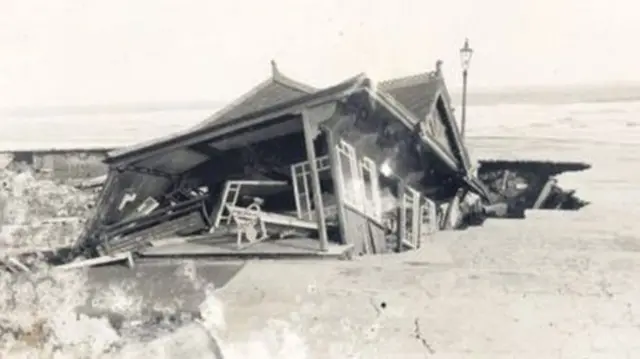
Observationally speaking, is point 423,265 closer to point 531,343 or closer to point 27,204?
point 531,343

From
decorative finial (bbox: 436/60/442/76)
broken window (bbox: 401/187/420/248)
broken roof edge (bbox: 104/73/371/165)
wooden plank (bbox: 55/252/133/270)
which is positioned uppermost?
decorative finial (bbox: 436/60/442/76)

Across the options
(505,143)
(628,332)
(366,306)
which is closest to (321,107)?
(366,306)

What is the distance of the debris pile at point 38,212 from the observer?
8516 mm

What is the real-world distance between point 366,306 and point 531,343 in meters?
1.25

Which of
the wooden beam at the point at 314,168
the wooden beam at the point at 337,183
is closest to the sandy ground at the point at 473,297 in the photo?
the wooden beam at the point at 314,168

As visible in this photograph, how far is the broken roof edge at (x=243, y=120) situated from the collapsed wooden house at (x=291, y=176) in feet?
0.03

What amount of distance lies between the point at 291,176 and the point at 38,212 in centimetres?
358

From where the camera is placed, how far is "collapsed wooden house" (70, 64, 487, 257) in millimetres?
7172

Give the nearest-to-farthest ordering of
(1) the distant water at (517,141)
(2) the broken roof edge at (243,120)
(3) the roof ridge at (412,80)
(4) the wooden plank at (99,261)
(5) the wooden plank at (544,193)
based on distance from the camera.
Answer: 1. (1) the distant water at (517,141)
2. (2) the broken roof edge at (243,120)
3. (4) the wooden plank at (99,261)
4. (3) the roof ridge at (412,80)
5. (5) the wooden plank at (544,193)

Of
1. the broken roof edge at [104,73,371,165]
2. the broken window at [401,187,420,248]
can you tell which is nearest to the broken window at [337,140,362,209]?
the broken window at [401,187,420,248]

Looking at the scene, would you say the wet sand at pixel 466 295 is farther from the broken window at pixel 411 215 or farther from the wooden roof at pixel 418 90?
the wooden roof at pixel 418 90

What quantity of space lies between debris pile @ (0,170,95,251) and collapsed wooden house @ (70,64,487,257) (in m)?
1.12

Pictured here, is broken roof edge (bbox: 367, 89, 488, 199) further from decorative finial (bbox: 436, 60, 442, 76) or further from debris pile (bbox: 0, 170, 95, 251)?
debris pile (bbox: 0, 170, 95, 251)

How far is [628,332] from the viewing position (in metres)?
4.63
